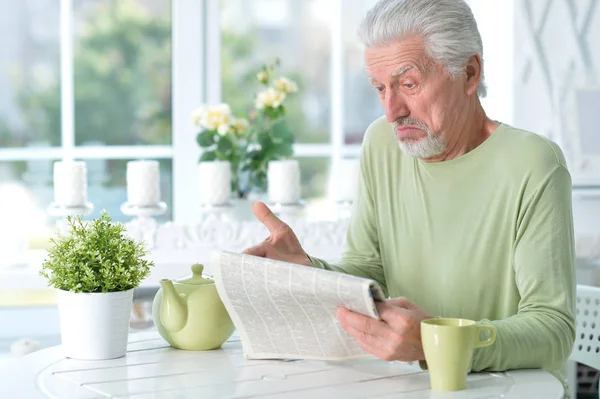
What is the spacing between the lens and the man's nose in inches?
71.2

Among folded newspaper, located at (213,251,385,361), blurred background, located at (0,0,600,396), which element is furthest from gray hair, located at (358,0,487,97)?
blurred background, located at (0,0,600,396)

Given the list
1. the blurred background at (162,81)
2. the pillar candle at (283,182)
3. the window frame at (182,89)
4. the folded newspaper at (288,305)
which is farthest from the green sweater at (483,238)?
the window frame at (182,89)

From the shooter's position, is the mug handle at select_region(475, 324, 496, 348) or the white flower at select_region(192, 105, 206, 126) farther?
the white flower at select_region(192, 105, 206, 126)

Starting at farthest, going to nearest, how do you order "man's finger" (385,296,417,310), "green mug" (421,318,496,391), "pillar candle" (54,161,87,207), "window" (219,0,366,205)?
1. "window" (219,0,366,205)
2. "pillar candle" (54,161,87,207)
3. "man's finger" (385,296,417,310)
4. "green mug" (421,318,496,391)

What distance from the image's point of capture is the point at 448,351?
1414 mm

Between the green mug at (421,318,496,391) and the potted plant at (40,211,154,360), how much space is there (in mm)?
503

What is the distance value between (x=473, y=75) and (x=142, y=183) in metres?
1.35

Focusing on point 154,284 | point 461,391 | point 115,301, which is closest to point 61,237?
point 115,301

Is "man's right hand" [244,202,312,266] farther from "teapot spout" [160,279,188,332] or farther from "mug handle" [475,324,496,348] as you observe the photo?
"mug handle" [475,324,496,348]

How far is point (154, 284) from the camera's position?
9.78ft

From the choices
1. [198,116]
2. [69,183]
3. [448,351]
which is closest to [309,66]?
[198,116]

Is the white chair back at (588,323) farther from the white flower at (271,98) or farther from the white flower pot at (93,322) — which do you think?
the white flower at (271,98)

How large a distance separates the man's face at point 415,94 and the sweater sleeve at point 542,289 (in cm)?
22

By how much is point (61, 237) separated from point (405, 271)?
70cm
